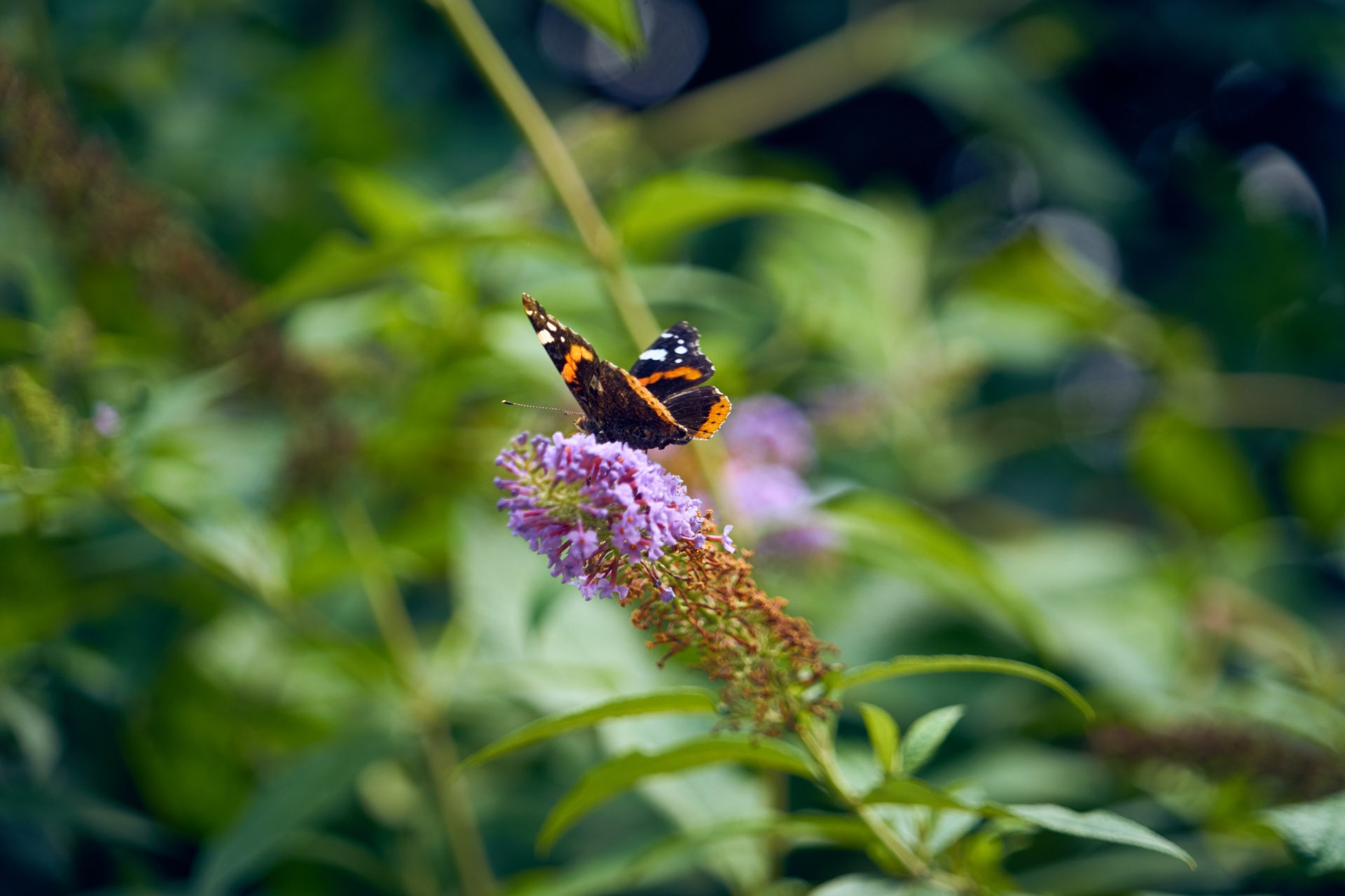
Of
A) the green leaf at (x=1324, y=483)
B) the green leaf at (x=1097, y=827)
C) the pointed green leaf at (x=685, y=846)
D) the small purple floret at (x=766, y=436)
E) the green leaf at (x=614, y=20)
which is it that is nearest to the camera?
the green leaf at (x=1097, y=827)

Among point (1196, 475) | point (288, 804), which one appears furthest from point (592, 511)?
point (1196, 475)

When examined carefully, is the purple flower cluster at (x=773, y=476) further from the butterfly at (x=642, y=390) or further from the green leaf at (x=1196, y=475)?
the green leaf at (x=1196, y=475)

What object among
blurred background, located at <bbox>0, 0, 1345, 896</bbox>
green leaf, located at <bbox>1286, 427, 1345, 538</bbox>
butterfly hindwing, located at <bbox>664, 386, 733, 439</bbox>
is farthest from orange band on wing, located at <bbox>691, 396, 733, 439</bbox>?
green leaf, located at <bbox>1286, 427, 1345, 538</bbox>

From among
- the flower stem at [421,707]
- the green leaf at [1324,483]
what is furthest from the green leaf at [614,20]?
the green leaf at [1324,483]

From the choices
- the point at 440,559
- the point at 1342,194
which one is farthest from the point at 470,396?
the point at 1342,194

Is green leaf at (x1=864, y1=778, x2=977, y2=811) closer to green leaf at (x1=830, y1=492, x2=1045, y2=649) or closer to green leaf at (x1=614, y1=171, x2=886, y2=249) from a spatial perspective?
green leaf at (x1=830, y1=492, x2=1045, y2=649)

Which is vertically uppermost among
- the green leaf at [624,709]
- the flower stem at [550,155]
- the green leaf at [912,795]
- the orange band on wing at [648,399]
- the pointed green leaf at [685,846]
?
the flower stem at [550,155]

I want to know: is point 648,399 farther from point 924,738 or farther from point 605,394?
point 924,738

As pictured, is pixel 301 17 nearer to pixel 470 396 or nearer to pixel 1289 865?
pixel 470 396
